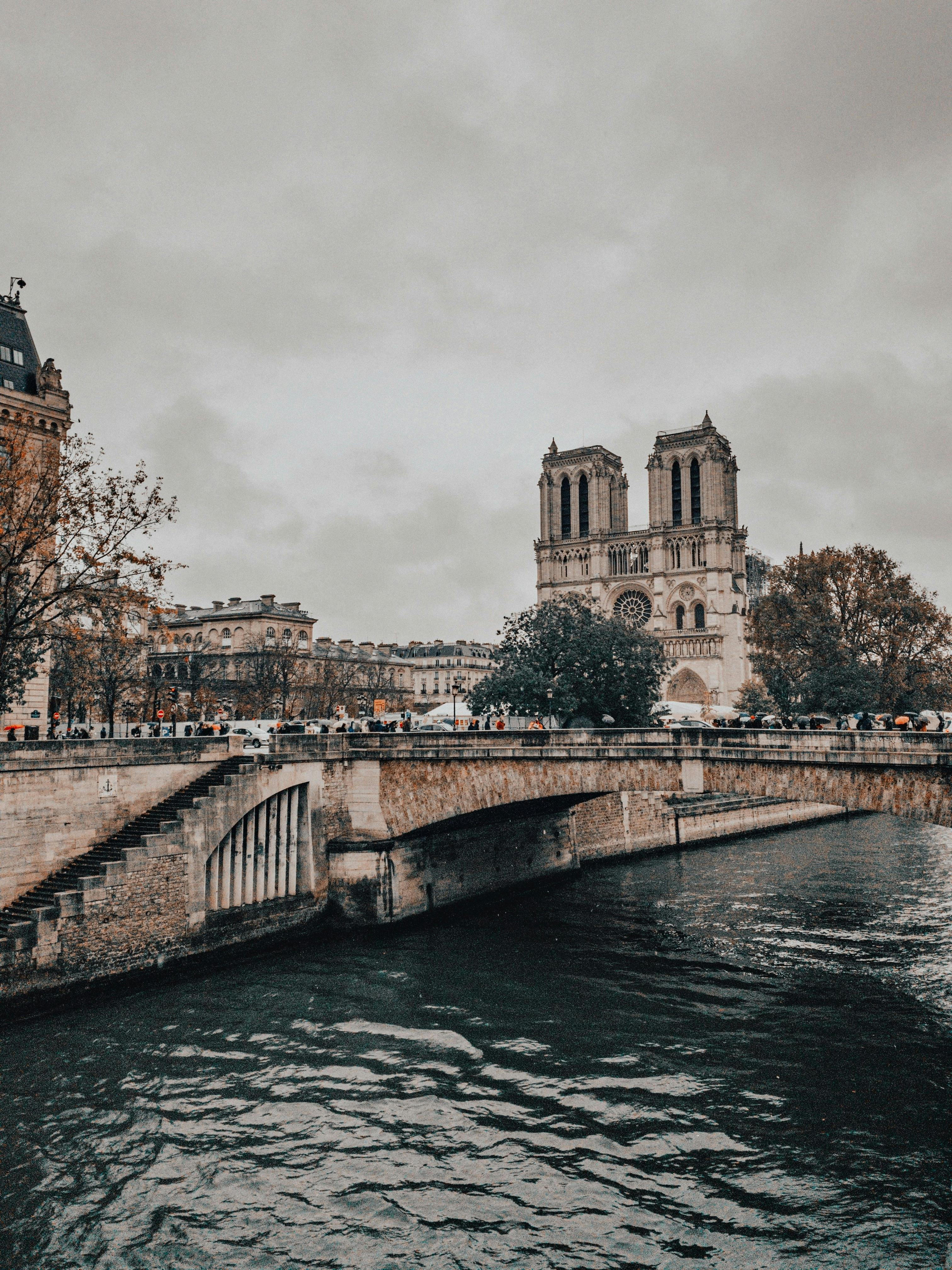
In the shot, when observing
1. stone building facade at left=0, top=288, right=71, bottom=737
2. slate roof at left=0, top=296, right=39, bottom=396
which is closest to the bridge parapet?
stone building facade at left=0, top=288, right=71, bottom=737

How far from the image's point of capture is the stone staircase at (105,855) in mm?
21516

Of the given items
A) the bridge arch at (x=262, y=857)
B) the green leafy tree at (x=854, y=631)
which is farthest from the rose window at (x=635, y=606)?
the bridge arch at (x=262, y=857)

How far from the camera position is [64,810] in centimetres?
2445

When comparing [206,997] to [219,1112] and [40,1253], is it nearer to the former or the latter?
[219,1112]

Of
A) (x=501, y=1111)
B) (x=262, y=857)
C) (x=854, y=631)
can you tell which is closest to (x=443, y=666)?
(x=854, y=631)

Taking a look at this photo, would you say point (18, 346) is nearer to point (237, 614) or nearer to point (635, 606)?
point (237, 614)

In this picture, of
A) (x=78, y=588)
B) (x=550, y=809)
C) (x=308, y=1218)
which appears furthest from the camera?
(x=550, y=809)

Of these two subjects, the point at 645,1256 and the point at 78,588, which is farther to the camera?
the point at 78,588

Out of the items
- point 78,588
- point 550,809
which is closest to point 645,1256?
point 78,588

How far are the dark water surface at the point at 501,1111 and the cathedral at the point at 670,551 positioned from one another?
77.3 metres

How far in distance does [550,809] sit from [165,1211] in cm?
2518

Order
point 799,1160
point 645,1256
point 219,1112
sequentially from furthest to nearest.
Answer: point 219,1112 → point 799,1160 → point 645,1256

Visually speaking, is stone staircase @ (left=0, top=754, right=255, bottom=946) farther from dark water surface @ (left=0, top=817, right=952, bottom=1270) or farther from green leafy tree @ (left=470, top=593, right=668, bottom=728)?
green leafy tree @ (left=470, top=593, right=668, bottom=728)

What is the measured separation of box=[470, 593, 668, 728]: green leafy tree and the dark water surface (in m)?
19.0
